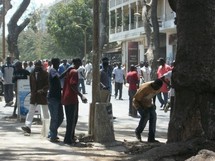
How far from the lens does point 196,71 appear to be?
808 cm

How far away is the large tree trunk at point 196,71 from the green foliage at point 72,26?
62963 mm

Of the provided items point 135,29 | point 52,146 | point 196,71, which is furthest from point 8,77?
point 135,29

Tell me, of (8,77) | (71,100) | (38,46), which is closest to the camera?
(71,100)

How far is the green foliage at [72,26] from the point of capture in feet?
235

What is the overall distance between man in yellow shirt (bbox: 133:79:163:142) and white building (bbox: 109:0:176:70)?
28199 mm

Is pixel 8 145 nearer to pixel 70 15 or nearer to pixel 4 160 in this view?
pixel 4 160

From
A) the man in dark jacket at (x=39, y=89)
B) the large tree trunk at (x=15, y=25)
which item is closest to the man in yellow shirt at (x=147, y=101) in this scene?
the man in dark jacket at (x=39, y=89)

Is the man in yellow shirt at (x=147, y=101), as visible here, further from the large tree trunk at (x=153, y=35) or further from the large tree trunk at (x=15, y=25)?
the large tree trunk at (x=153, y=35)

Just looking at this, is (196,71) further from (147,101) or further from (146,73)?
(146,73)

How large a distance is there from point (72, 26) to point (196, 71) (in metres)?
63.9

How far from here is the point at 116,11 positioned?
2261 inches

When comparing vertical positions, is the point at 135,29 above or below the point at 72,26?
below

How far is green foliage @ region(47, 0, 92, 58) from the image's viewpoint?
235ft

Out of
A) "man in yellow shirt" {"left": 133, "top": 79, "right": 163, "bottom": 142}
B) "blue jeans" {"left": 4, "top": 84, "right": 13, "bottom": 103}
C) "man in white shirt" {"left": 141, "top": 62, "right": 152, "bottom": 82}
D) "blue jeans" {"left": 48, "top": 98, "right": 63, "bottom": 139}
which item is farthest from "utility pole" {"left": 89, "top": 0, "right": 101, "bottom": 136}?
"man in white shirt" {"left": 141, "top": 62, "right": 152, "bottom": 82}
